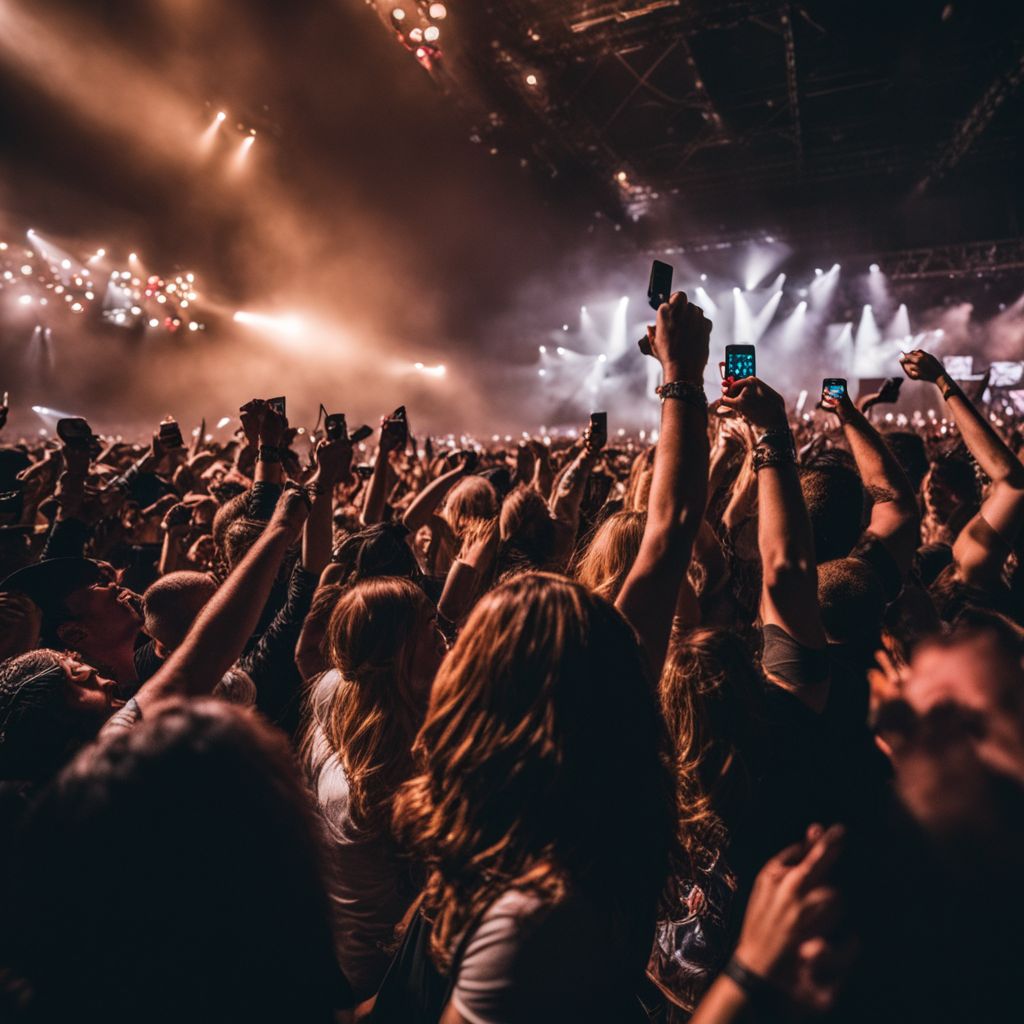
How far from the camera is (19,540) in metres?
3.44

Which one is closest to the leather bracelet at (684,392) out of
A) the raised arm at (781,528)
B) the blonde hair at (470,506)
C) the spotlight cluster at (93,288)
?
the raised arm at (781,528)

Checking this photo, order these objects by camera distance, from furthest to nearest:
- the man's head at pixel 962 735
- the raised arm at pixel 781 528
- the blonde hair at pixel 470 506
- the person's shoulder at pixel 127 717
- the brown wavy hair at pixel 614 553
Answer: the blonde hair at pixel 470 506
the brown wavy hair at pixel 614 553
the raised arm at pixel 781 528
the person's shoulder at pixel 127 717
the man's head at pixel 962 735

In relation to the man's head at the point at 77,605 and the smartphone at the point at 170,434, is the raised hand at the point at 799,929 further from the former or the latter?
the smartphone at the point at 170,434

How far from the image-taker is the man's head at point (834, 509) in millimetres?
2350

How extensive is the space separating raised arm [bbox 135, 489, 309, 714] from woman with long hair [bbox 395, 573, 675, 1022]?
23.3 inches

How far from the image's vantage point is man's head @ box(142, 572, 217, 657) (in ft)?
7.34

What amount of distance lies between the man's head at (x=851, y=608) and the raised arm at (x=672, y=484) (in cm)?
63

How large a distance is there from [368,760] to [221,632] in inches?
22.3

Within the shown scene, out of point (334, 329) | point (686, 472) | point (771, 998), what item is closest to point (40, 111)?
point (334, 329)

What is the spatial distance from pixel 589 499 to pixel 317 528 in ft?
10.1

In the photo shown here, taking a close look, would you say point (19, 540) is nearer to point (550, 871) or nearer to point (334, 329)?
point (550, 871)

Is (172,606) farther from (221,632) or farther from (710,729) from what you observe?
(710,729)

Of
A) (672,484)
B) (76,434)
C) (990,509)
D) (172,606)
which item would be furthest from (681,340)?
(76,434)

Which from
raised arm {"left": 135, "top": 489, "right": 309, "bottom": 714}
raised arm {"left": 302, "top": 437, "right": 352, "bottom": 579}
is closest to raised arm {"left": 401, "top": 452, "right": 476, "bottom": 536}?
raised arm {"left": 302, "top": 437, "right": 352, "bottom": 579}
